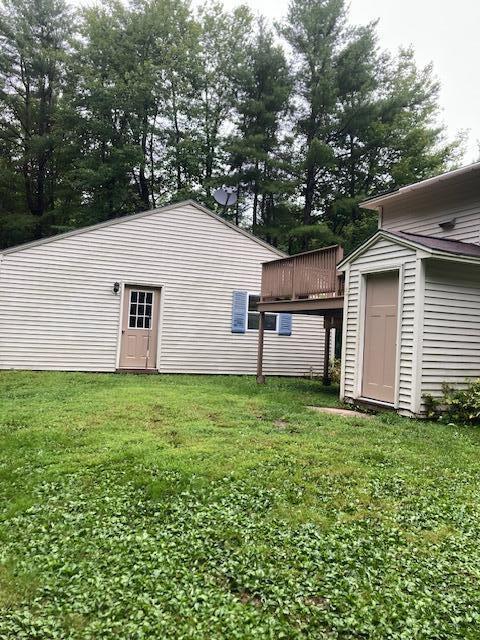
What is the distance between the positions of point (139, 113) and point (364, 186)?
9603 mm

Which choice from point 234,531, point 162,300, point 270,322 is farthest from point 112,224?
point 234,531

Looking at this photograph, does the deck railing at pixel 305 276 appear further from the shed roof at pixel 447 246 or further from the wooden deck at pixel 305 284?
the shed roof at pixel 447 246

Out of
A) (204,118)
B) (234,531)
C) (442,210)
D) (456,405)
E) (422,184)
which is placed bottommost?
Answer: (234,531)

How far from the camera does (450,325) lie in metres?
6.25

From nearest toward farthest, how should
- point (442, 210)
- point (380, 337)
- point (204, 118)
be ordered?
point (380, 337)
point (442, 210)
point (204, 118)

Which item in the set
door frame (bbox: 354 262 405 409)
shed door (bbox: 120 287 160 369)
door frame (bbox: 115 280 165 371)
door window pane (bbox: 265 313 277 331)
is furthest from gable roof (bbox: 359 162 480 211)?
shed door (bbox: 120 287 160 369)

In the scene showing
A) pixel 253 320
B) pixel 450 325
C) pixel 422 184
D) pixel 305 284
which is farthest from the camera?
pixel 253 320

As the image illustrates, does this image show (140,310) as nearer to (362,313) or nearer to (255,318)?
(255,318)

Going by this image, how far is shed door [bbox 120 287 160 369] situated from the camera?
1080cm

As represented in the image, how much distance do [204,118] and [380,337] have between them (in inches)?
622

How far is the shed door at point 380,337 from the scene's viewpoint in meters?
6.53

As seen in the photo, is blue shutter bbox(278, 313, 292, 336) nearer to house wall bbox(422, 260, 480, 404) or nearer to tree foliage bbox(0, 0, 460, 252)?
house wall bbox(422, 260, 480, 404)

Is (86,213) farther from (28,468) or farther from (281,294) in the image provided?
(28,468)

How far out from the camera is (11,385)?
25.9ft
